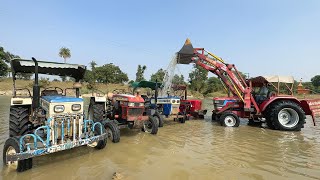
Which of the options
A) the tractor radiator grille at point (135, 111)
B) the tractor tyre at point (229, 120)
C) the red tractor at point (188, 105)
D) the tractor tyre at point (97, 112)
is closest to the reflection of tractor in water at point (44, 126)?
the tractor tyre at point (97, 112)

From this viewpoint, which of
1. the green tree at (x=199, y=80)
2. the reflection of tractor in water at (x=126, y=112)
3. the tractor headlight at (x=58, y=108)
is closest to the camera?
the tractor headlight at (x=58, y=108)

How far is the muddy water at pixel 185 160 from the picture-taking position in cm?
462

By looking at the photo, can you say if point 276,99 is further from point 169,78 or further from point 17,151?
point 17,151

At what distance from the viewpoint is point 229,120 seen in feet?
35.9

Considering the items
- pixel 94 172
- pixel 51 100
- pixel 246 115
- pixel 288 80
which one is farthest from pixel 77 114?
pixel 288 80

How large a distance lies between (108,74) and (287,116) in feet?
197

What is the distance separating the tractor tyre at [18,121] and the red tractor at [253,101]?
24.1ft

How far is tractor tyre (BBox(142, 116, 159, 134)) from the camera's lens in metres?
8.34

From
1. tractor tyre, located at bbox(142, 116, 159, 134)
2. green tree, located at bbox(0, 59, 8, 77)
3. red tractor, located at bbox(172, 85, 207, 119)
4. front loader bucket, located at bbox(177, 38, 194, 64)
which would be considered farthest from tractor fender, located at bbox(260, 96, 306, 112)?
green tree, located at bbox(0, 59, 8, 77)

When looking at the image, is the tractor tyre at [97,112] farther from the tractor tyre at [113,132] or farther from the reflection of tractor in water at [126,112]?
the tractor tyre at [113,132]

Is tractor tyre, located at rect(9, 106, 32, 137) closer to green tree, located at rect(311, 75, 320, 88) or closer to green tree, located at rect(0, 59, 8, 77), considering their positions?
green tree, located at rect(0, 59, 8, 77)

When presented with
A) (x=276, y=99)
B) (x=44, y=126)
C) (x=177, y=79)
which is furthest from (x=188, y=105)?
(x=44, y=126)

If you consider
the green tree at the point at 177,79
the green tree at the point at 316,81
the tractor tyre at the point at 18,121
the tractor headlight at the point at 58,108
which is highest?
the green tree at the point at 316,81

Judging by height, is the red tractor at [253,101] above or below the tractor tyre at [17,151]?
above
